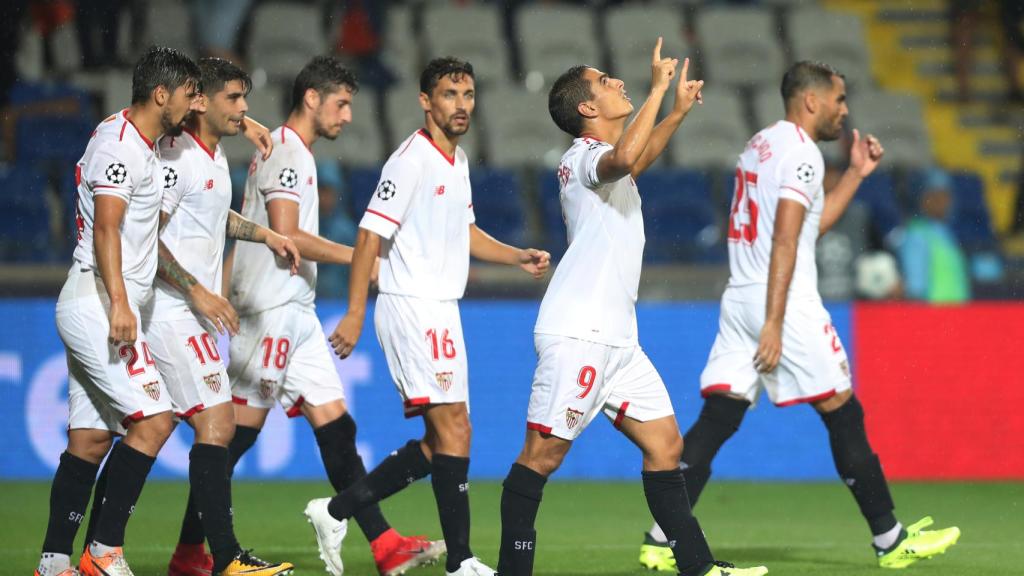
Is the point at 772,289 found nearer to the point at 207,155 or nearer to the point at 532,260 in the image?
the point at 532,260

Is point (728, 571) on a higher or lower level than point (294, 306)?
lower

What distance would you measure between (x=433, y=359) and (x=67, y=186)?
259 inches

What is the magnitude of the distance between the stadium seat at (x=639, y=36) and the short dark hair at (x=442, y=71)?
28.6ft

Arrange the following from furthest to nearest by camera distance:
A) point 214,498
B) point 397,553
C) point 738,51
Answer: point 738,51 → point 397,553 → point 214,498

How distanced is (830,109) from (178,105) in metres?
3.10

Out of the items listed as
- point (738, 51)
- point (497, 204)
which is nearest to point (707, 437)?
point (497, 204)

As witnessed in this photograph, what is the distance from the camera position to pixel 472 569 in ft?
20.2

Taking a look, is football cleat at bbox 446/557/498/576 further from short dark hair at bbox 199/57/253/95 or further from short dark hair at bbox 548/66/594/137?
short dark hair at bbox 199/57/253/95

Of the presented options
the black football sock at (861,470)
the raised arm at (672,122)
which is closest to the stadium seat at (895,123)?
the black football sock at (861,470)

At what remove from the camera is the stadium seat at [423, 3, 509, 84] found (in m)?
15.1

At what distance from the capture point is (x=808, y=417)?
35.5ft

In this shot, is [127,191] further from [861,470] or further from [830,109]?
[861,470]

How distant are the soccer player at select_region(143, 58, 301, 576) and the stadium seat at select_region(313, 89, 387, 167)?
22.9 feet

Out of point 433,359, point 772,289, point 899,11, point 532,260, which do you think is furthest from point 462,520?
point 899,11
